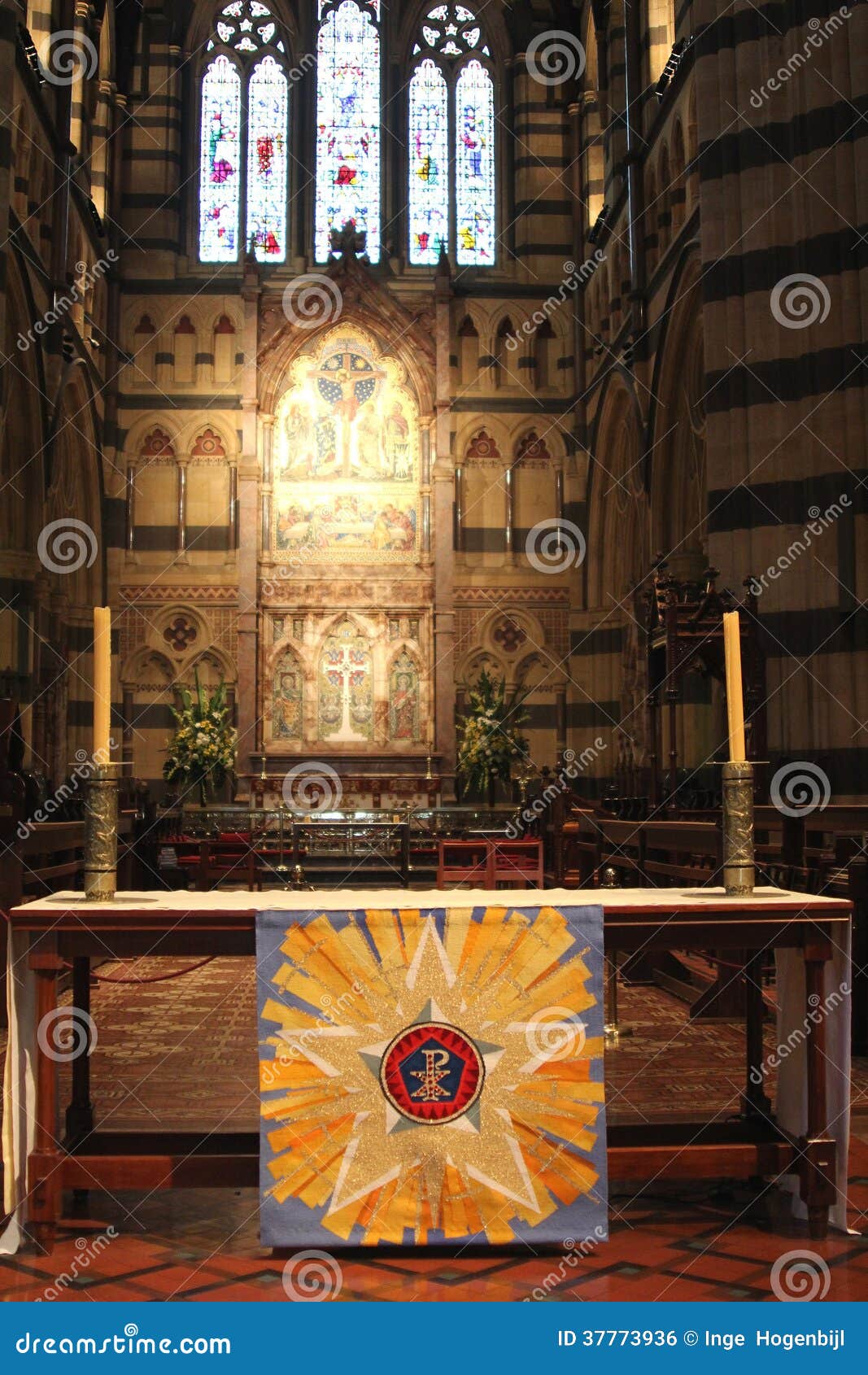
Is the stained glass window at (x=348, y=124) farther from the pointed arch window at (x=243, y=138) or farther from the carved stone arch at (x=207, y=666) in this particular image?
the carved stone arch at (x=207, y=666)

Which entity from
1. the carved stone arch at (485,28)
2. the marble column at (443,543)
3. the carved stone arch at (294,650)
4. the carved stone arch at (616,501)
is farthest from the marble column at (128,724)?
the carved stone arch at (485,28)

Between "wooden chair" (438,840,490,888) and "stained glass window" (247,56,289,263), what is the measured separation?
11.4 m


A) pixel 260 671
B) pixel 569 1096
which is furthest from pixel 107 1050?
pixel 260 671

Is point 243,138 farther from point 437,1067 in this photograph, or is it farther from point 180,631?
point 437,1067

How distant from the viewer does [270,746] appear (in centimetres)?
1988

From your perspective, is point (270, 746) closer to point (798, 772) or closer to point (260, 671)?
point (260, 671)

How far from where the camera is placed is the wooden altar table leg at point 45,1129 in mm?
3947

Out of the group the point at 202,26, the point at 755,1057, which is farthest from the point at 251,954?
the point at 202,26

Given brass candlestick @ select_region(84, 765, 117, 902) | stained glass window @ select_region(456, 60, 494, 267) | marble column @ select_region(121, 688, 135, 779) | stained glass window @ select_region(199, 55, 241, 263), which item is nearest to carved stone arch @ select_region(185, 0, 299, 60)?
stained glass window @ select_region(199, 55, 241, 263)

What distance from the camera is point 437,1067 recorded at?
405 cm

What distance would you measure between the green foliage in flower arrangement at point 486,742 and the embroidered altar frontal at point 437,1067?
15321 millimetres

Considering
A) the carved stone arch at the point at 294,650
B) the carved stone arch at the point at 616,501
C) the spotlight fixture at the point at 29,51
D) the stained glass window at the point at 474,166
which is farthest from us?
the stained glass window at the point at 474,166

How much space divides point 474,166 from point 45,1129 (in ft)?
71.1

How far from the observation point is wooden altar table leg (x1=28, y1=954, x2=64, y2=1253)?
3.95 meters
